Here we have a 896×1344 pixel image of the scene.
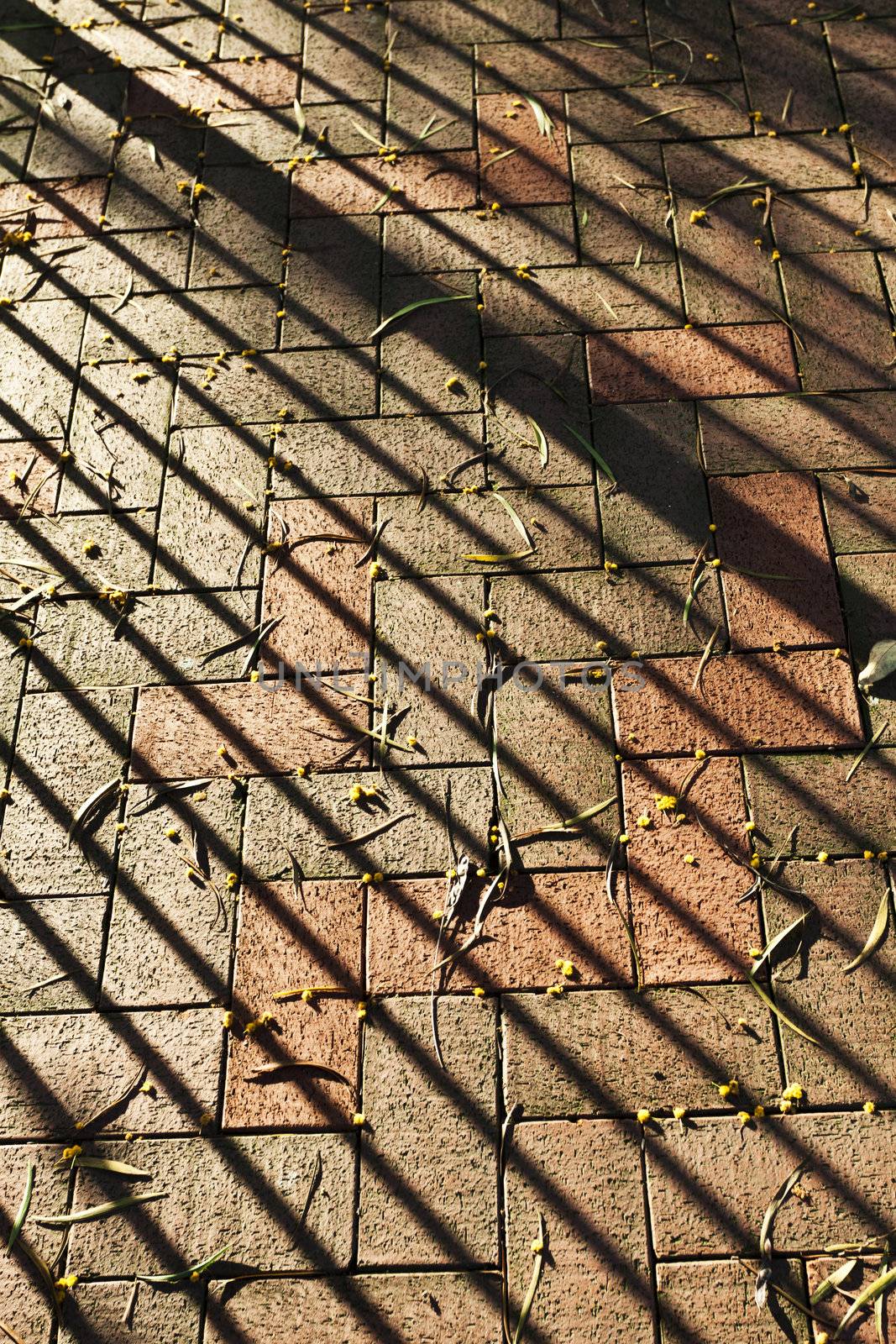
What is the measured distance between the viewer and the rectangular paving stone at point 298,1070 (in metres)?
2.18

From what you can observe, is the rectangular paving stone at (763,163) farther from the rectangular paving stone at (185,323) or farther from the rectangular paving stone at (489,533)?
the rectangular paving stone at (185,323)

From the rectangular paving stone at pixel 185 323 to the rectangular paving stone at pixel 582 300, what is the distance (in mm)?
639

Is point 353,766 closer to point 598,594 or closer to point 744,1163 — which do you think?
point 598,594

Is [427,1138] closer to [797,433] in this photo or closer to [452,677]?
[452,677]

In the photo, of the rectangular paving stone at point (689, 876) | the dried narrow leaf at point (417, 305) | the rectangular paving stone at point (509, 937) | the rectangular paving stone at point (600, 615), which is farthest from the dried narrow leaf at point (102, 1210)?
the dried narrow leaf at point (417, 305)

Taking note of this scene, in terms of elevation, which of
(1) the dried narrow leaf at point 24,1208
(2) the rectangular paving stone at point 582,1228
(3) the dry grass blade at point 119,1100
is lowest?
(1) the dried narrow leaf at point 24,1208

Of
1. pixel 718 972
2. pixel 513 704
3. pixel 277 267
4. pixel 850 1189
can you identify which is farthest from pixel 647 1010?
pixel 277 267

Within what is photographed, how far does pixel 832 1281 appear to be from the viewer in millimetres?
2004

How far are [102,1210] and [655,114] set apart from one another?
325 cm

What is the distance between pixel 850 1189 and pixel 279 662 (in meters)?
1.64

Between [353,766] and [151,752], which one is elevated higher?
[353,766]

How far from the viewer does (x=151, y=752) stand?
252 centimetres

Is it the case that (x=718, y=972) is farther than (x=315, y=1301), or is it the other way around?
(x=718, y=972)

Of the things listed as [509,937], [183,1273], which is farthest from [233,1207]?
[509,937]
